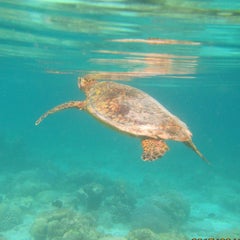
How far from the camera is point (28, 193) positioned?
20422mm


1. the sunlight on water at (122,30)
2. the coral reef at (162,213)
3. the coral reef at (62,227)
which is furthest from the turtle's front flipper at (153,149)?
the coral reef at (162,213)

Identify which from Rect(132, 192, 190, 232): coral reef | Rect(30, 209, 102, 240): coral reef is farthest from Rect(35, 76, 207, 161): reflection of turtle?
Rect(132, 192, 190, 232): coral reef

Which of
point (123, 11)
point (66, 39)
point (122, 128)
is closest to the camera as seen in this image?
point (122, 128)

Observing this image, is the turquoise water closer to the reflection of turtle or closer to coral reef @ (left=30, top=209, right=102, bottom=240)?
coral reef @ (left=30, top=209, right=102, bottom=240)

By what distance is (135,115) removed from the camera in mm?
7328

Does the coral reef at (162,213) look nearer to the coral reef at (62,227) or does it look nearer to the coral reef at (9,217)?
the coral reef at (62,227)

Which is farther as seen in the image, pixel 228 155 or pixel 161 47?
pixel 228 155

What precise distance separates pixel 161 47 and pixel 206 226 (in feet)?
33.8

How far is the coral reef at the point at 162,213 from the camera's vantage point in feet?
50.6

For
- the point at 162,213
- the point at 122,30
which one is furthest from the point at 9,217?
the point at 122,30

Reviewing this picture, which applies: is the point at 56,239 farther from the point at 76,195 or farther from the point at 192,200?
the point at 192,200

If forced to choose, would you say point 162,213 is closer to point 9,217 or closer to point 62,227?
point 62,227

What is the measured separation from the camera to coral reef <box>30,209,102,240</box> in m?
13.1

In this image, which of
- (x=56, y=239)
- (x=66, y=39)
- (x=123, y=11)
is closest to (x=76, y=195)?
(x=56, y=239)
